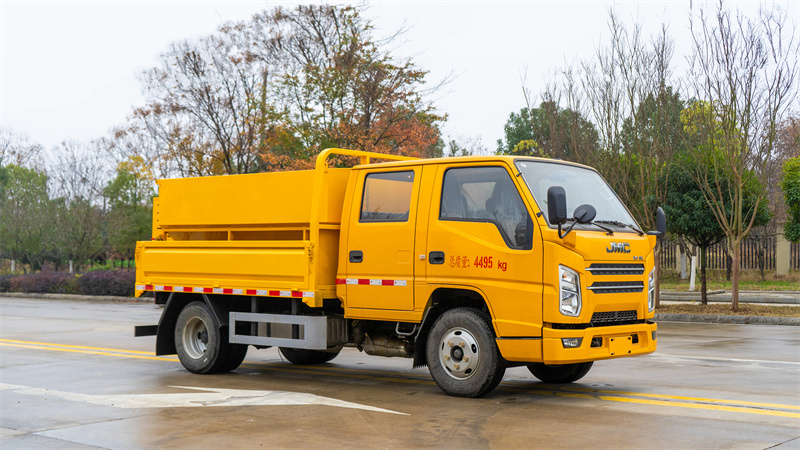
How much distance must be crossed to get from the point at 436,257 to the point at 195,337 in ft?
13.0

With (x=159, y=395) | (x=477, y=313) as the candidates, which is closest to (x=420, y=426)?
(x=477, y=313)

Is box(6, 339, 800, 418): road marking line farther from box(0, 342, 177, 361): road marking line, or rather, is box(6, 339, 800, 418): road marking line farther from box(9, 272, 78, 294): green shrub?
box(9, 272, 78, 294): green shrub

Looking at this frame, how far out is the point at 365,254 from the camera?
9.04 m

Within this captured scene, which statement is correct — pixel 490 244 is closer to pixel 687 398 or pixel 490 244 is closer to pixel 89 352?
pixel 687 398

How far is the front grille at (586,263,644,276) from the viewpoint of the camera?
26.2ft

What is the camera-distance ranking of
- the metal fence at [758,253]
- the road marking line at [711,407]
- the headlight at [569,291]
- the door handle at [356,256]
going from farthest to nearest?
the metal fence at [758,253]
the door handle at [356,256]
the headlight at [569,291]
the road marking line at [711,407]

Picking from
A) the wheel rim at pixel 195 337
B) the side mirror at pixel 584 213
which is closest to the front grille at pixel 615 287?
the side mirror at pixel 584 213

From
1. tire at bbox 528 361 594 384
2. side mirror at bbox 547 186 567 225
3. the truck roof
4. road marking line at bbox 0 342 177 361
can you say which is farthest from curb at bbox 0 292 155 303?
side mirror at bbox 547 186 567 225

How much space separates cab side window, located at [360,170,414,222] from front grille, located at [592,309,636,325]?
2199 millimetres

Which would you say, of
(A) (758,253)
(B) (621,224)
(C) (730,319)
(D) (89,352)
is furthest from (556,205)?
(A) (758,253)

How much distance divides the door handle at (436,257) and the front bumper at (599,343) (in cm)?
128

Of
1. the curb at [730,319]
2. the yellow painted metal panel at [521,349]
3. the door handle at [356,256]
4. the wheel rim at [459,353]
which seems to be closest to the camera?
the yellow painted metal panel at [521,349]

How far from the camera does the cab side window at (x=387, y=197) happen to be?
→ 351 inches

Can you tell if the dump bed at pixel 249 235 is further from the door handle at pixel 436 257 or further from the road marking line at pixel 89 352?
the road marking line at pixel 89 352
